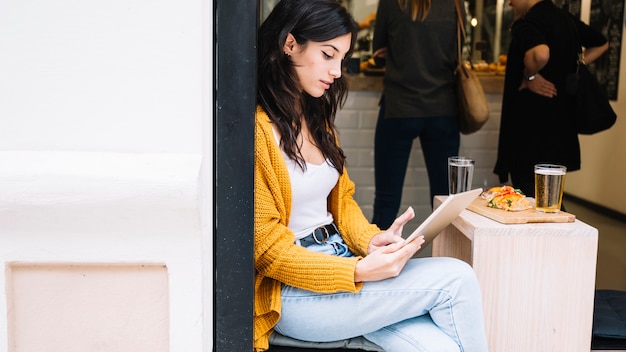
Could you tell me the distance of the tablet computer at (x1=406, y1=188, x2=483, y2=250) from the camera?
173 cm

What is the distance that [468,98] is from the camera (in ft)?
11.9

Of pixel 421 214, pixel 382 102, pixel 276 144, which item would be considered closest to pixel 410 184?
pixel 421 214

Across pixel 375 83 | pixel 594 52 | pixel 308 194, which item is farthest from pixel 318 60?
pixel 375 83

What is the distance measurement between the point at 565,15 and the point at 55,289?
2.82 meters

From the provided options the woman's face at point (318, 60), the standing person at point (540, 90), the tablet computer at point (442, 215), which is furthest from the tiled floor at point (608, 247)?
the woman's face at point (318, 60)

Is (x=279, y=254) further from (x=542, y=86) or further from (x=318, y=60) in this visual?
(x=542, y=86)

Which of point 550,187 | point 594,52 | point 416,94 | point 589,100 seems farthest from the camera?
point 594,52

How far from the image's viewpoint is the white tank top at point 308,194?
1893mm

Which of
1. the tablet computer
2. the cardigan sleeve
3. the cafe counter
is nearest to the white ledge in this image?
the cardigan sleeve

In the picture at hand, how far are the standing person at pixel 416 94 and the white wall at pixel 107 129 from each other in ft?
7.72

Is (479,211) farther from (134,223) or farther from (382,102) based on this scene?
(382,102)

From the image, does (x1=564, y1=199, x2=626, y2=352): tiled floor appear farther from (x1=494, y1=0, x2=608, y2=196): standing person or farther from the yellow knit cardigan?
the yellow knit cardigan

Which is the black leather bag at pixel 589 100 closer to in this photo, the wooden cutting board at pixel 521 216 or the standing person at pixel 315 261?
the wooden cutting board at pixel 521 216

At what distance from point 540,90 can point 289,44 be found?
79.4 inches
